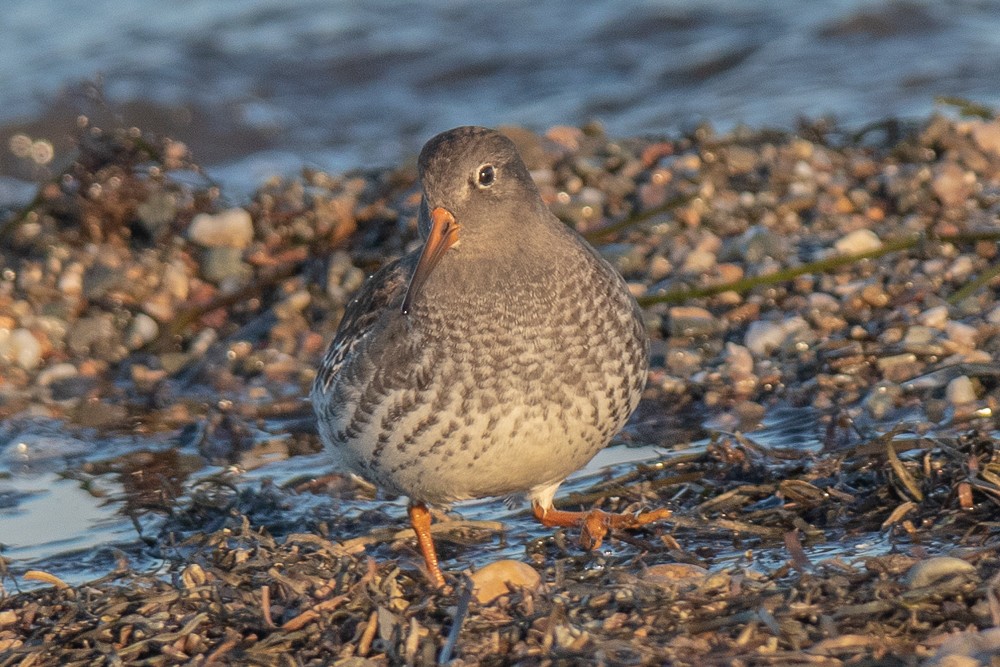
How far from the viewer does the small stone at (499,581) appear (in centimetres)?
448

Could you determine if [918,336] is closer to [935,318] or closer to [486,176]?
[935,318]

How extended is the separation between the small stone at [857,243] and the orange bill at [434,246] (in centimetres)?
311

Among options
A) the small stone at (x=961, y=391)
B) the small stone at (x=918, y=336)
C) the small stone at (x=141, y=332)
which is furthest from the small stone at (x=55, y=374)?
the small stone at (x=961, y=391)

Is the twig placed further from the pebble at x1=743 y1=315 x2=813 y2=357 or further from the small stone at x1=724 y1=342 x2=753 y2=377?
the small stone at x1=724 y1=342 x2=753 y2=377

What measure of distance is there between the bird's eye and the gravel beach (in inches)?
52.9

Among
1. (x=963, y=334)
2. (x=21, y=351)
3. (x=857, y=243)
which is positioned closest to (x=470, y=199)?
(x=963, y=334)

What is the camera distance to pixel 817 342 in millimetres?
6797

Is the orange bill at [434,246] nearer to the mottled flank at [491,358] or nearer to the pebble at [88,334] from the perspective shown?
the mottled flank at [491,358]

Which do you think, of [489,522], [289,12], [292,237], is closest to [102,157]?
[292,237]

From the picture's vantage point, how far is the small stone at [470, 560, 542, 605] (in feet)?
14.7

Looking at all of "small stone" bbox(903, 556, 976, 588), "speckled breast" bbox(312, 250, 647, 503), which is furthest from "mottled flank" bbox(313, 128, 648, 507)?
"small stone" bbox(903, 556, 976, 588)

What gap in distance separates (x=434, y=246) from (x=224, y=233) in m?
3.78

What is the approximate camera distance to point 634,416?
6555 mm

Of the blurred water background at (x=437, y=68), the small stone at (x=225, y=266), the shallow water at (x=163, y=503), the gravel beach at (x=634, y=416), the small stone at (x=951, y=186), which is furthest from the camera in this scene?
the blurred water background at (x=437, y=68)
